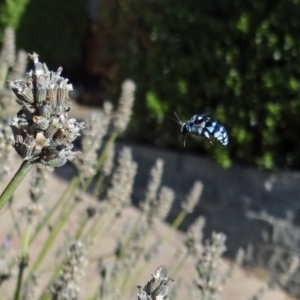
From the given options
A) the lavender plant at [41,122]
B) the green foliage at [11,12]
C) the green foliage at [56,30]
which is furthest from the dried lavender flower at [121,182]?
the green foliage at [56,30]

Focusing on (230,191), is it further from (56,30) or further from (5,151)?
(56,30)

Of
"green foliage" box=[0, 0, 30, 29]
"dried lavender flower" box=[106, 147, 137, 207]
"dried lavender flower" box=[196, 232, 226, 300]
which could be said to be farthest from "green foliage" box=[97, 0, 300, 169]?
"green foliage" box=[0, 0, 30, 29]

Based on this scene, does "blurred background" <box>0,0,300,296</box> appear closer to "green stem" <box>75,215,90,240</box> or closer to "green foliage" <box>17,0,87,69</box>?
"green stem" <box>75,215,90,240</box>

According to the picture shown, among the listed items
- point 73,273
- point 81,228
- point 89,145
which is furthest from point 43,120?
point 81,228

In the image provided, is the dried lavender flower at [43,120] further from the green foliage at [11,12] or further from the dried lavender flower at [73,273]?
the green foliage at [11,12]

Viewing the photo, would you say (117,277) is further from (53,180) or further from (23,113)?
(53,180)

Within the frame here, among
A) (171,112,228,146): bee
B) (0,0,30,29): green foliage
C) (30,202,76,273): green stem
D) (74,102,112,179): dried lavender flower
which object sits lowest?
(30,202,76,273): green stem
